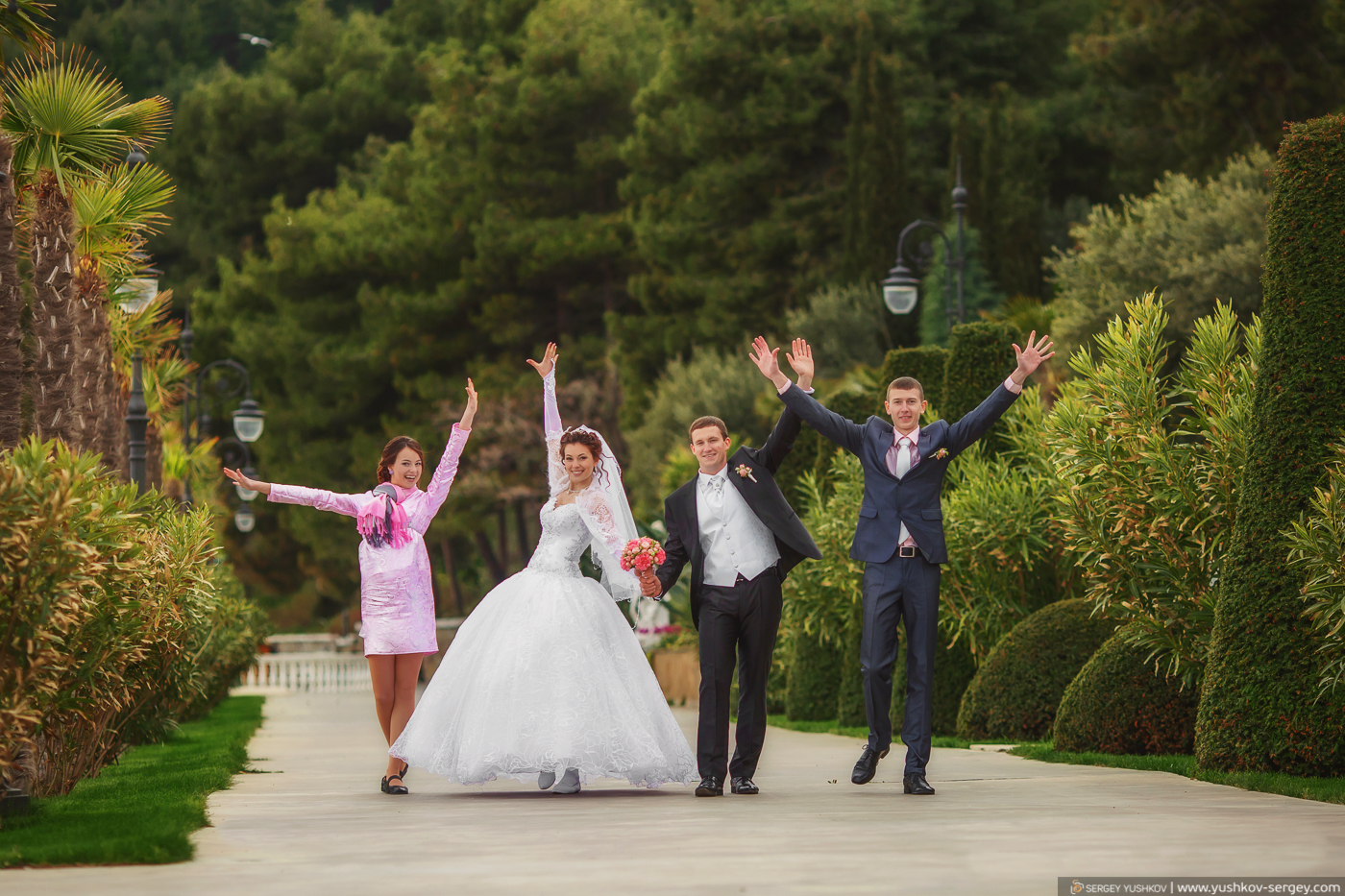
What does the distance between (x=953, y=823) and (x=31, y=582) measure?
4.23 m

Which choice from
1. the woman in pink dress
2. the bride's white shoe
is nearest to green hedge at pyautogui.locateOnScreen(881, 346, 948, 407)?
the woman in pink dress

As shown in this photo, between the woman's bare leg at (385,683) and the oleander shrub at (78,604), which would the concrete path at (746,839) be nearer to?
the woman's bare leg at (385,683)

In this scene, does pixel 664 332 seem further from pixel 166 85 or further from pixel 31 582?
pixel 31 582

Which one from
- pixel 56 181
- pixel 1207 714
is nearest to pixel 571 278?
pixel 56 181

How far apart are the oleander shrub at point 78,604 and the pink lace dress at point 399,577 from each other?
3.92ft

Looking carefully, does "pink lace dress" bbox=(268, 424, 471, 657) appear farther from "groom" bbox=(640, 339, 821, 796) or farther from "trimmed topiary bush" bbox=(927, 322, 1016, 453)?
"trimmed topiary bush" bbox=(927, 322, 1016, 453)

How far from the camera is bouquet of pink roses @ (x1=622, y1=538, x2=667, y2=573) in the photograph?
9.58m

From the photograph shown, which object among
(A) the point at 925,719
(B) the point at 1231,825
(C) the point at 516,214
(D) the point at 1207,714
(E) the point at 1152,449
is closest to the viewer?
(B) the point at 1231,825

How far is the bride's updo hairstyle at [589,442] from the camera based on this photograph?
33.2 feet

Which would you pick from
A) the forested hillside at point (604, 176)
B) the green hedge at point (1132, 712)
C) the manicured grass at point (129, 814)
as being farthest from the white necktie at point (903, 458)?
the forested hillside at point (604, 176)

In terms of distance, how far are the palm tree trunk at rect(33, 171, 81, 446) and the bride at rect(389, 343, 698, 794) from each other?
338 cm

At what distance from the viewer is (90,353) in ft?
45.6

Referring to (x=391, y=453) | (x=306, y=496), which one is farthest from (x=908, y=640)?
(x=306, y=496)

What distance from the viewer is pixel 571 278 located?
51594mm
